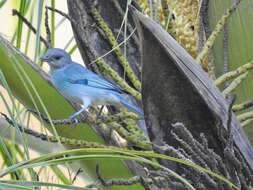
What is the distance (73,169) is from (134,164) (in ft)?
0.50

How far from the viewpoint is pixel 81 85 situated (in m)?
1.85

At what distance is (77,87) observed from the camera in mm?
1805

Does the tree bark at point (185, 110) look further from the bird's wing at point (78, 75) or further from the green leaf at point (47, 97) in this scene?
the bird's wing at point (78, 75)

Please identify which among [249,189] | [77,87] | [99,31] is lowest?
[249,189]

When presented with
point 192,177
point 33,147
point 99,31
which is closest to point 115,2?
point 99,31

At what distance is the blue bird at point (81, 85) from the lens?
1.50 meters

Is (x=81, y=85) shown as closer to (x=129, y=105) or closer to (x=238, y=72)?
(x=129, y=105)

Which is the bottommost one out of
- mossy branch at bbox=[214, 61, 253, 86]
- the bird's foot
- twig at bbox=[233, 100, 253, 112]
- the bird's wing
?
twig at bbox=[233, 100, 253, 112]

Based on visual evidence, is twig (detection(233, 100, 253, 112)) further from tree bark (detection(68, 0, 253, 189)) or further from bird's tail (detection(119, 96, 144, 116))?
bird's tail (detection(119, 96, 144, 116))

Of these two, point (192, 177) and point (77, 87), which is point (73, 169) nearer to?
point (192, 177)

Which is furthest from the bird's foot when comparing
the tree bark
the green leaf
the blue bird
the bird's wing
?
the bird's wing

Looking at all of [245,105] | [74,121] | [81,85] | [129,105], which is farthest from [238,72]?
[81,85]

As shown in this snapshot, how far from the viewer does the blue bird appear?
150cm

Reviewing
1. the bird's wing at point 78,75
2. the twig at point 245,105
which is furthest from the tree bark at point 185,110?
the bird's wing at point 78,75
